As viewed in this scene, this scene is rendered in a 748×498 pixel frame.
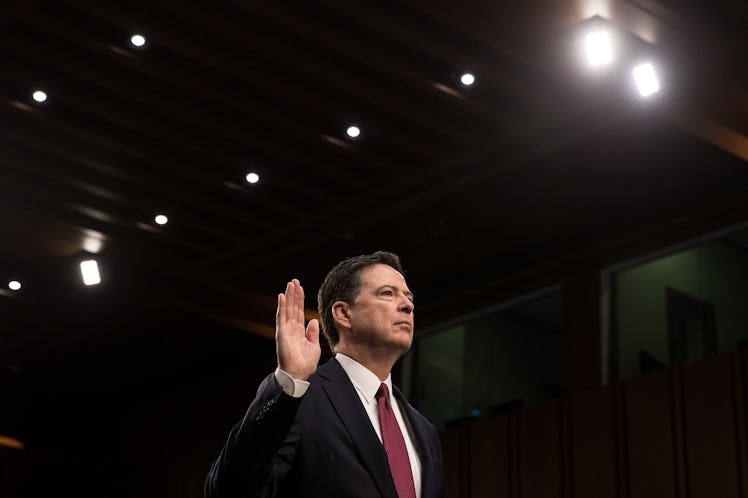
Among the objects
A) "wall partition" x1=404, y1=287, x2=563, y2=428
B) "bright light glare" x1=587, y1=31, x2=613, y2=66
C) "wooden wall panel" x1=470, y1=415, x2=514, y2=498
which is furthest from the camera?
"wall partition" x1=404, y1=287, x2=563, y2=428

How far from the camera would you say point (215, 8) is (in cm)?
607

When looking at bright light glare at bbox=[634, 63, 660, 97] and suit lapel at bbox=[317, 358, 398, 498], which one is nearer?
suit lapel at bbox=[317, 358, 398, 498]

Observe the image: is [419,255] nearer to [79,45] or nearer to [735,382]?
[735,382]

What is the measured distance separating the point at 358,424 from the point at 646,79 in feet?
12.5

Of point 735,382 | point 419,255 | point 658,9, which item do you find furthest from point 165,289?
point 658,9

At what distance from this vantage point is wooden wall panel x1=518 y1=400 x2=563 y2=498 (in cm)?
793

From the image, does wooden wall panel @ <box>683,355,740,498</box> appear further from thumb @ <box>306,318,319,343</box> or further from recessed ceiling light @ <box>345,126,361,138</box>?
thumb @ <box>306,318,319,343</box>

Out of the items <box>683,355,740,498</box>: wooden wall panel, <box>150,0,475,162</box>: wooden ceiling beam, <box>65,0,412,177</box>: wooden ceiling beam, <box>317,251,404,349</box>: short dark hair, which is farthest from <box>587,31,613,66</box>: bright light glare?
<box>317,251,404,349</box>: short dark hair

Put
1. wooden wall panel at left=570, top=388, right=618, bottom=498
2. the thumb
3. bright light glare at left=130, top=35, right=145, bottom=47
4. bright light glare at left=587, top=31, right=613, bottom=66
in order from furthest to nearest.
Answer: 1. wooden wall panel at left=570, top=388, right=618, bottom=498
2. bright light glare at left=130, top=35, right=145, bottom=47
3. bright light glare at left=587, top=31, right=613, bottom=66
4. the thumb

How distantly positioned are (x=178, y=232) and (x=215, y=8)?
2583 millimetres

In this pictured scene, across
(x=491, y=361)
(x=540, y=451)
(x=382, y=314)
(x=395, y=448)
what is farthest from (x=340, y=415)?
(x=491, y=361)

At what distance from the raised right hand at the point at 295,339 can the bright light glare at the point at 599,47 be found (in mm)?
3445

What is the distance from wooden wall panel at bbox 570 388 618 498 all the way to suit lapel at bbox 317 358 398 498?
17.0 feet

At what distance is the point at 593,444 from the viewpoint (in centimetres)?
776
